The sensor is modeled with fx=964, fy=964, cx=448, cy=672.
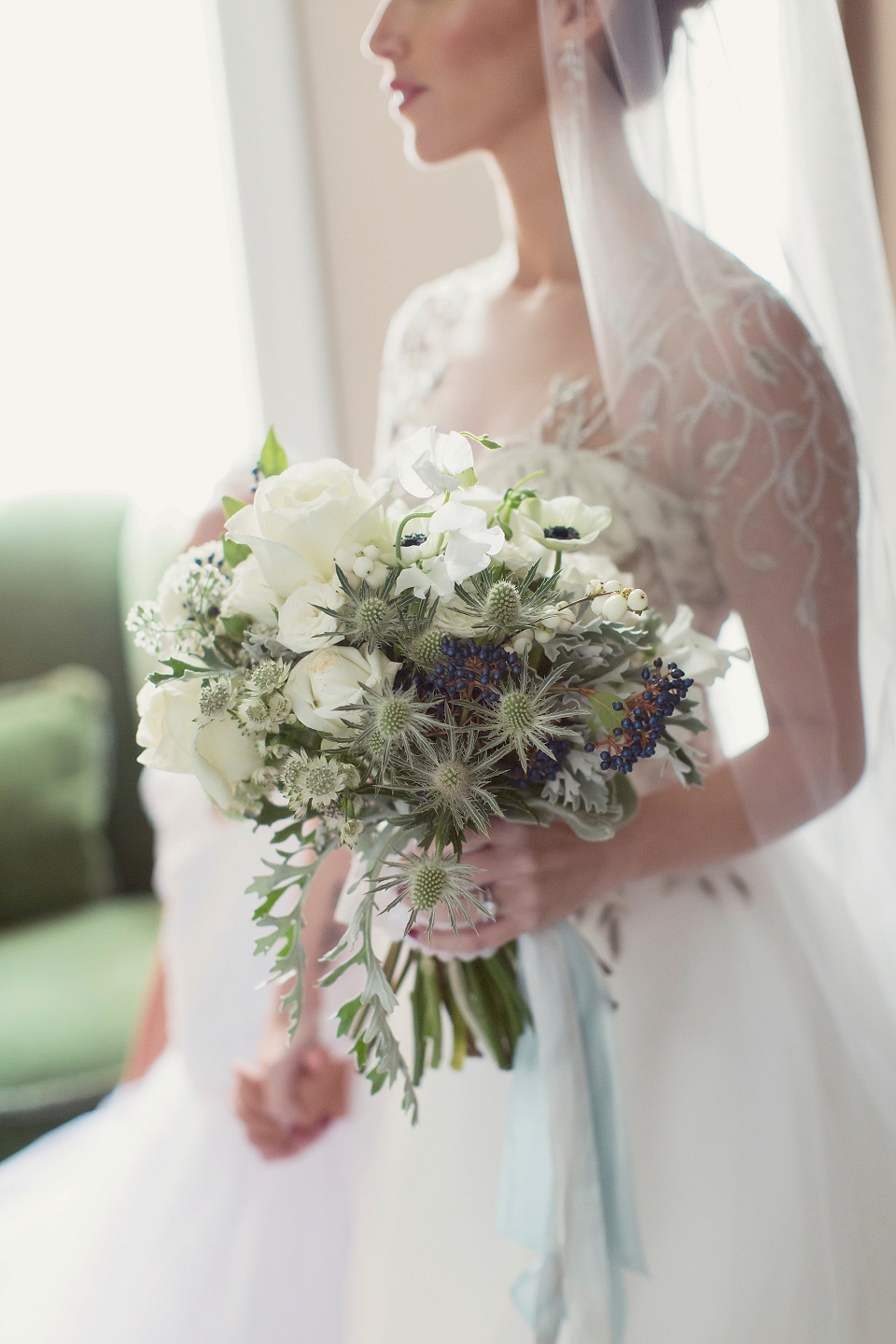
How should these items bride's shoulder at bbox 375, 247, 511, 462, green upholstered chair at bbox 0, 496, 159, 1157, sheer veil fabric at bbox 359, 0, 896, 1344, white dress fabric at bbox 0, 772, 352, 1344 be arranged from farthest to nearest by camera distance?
1. green upholstered chair at bbox 0, 496, 159, 1157
2. bride's shoulder at bbox 375, 247, 511, 462
3. white dress fabric at bbox 0, 772, 352, 1344
4. sheer veil fabric at bbox 359, 0, 896, 1344

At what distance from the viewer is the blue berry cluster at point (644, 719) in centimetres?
58

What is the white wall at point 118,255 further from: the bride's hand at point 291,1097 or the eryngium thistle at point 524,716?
the eryngium thistle at point 524,716

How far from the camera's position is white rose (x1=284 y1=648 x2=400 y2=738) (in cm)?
56

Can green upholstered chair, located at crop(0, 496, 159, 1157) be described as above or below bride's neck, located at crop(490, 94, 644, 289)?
below

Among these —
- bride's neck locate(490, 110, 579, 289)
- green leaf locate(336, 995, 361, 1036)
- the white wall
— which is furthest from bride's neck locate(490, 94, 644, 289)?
the white wall

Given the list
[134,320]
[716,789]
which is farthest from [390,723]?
[134,320]

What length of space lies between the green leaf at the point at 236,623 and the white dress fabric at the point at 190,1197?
517 mm

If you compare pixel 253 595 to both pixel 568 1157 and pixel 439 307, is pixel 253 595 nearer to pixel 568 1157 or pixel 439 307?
pixel 568 1157

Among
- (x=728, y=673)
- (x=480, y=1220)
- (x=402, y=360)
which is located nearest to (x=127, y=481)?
(x=402, y=360)

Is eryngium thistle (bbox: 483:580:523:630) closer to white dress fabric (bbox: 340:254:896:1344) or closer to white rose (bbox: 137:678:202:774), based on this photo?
white rose (bbox: 137:678:202:774)

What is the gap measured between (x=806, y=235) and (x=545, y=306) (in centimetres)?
31

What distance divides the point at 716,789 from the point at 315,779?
0.42 m

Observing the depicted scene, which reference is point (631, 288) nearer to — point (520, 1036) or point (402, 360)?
point (402, 360)

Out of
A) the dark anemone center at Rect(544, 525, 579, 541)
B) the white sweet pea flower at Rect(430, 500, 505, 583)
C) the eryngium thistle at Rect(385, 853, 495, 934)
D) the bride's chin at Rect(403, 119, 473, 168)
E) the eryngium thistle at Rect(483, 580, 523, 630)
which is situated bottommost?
the eryngium thistle at Rect(385, 853, 495, 934)
